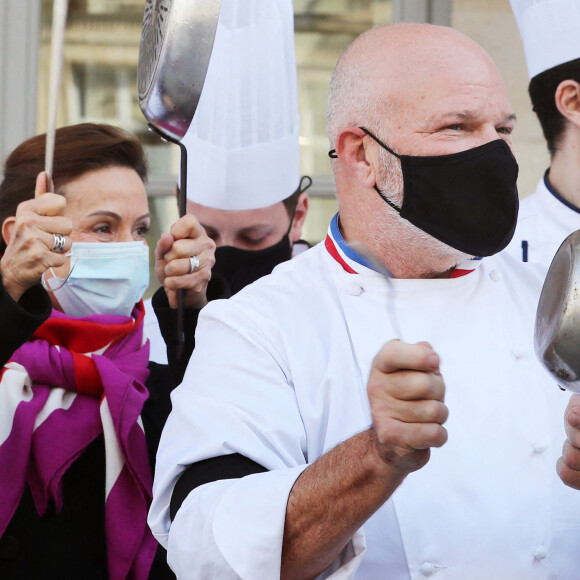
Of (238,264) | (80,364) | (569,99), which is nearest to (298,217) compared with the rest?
(238,264)

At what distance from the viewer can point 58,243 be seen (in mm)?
2135

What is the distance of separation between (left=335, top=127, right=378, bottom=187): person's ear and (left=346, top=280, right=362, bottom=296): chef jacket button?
21cm

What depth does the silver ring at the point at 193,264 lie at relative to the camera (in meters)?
2.38

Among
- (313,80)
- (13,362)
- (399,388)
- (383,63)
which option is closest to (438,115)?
(383,63)

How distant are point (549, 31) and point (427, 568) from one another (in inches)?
70.1

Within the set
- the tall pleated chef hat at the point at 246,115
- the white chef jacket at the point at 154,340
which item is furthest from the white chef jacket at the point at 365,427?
the white chef jacket at the point at 154,340

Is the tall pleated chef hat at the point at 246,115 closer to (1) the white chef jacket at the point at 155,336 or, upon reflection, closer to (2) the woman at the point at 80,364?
(2) the woman at the point at 80,364

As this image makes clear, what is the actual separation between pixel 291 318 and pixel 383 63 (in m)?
0.56

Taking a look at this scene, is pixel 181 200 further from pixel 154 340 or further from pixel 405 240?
pixel 154 340

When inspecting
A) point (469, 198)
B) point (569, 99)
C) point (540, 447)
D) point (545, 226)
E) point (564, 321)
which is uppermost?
point (564, 321)

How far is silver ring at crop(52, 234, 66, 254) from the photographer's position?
2.13 metres

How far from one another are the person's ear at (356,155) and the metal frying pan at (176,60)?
0.31 metres

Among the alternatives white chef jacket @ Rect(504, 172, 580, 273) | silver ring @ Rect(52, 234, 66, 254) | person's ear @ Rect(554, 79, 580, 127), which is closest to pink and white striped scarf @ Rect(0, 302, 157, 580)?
silver ring @ Rect(52, 234, 66, 254)

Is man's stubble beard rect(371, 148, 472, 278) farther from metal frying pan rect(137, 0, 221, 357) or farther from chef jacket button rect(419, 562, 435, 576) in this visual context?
chef jacket button rect(419, 562, 435, 576)
